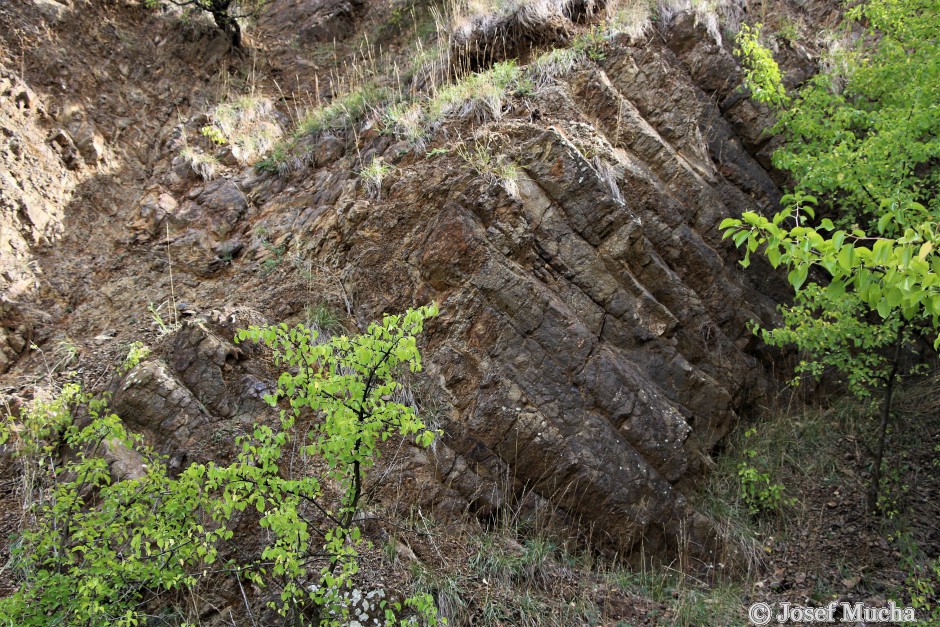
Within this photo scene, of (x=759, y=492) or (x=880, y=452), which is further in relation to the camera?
(x=759, y=492)

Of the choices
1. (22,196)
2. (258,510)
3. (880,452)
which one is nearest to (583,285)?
(880,452)

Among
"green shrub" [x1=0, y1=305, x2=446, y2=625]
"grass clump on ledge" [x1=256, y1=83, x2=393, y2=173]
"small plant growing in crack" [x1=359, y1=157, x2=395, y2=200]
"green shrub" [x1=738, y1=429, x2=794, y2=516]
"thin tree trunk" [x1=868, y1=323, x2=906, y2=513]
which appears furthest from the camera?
"grass clump on ledge" [x1=256, y1=83, x2=393, y2=173]

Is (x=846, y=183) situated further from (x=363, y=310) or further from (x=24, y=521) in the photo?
(x=24, y=521)

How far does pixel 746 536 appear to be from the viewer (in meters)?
5.98

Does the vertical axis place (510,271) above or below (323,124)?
below

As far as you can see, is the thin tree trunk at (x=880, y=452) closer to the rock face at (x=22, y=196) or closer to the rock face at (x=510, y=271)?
the rock face at (x=510, y=271)

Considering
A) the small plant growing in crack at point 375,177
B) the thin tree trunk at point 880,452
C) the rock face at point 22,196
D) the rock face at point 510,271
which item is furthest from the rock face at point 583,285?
the rock face at point 22,196

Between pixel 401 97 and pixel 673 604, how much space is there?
7.37m

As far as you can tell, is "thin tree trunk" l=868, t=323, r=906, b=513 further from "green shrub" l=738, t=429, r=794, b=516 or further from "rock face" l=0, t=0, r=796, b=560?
"rock face" l=0, t=0, r=796, b=560

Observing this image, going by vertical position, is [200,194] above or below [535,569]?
above

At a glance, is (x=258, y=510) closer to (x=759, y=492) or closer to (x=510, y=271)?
(x=510, y=271)

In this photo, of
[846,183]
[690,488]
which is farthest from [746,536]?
→ [846,183]

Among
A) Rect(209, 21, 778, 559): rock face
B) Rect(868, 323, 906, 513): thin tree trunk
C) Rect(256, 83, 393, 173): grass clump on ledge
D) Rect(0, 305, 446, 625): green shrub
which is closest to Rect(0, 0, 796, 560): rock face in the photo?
Rect(209, 21, 778, 559): rock face

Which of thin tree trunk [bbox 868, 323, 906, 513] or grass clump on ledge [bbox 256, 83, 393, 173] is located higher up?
grass clump on ledge [bbox 256, 83, 393, 173]
